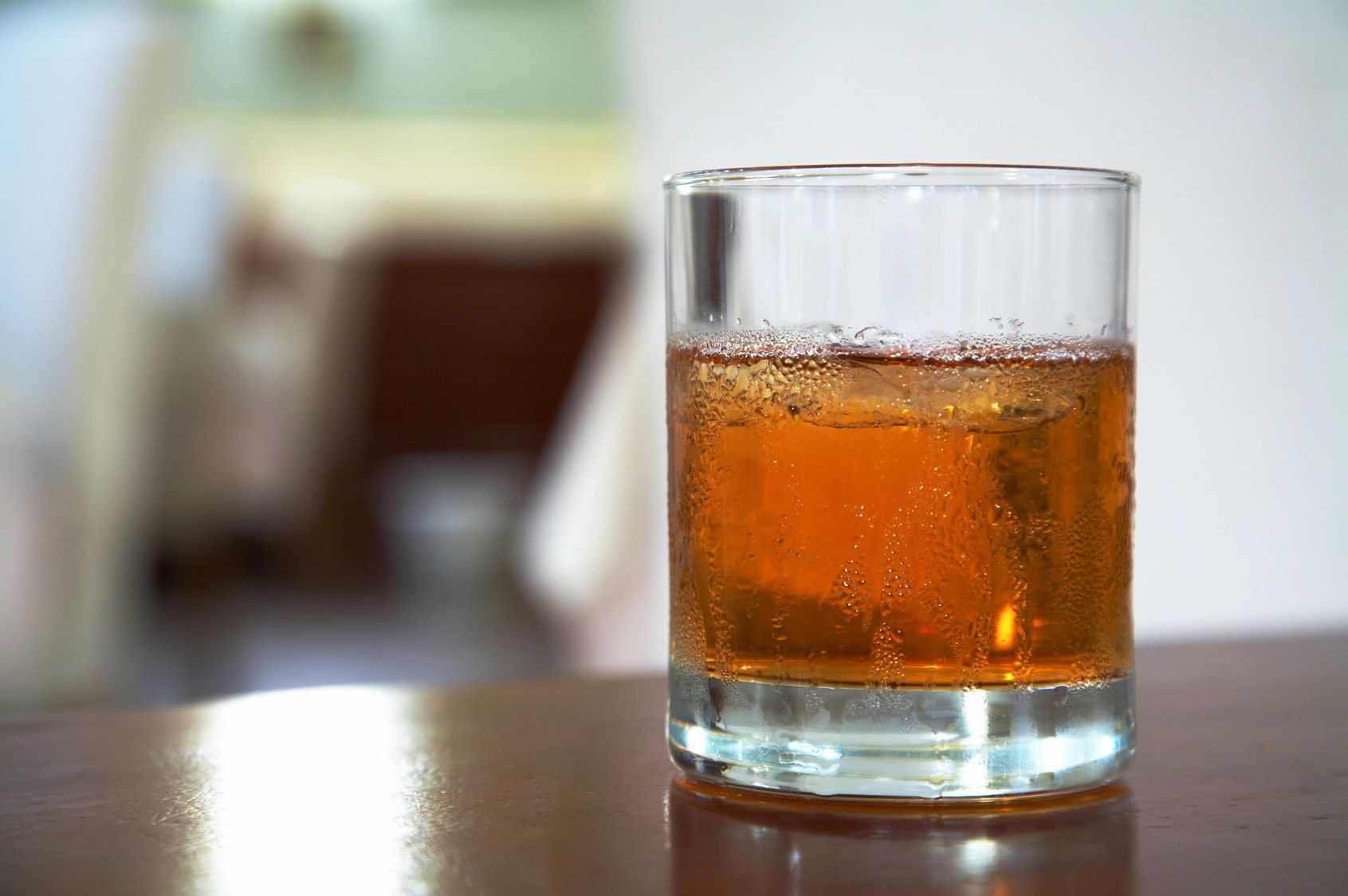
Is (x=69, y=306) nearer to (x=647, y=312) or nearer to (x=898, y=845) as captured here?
(x=647, y=312)

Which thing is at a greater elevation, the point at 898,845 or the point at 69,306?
the point at 69,306

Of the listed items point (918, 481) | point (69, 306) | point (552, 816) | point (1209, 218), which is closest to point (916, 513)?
point (918, 481)

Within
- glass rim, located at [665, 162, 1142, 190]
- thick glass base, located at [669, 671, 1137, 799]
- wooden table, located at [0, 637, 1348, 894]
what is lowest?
wooden table, located at [0, 637, 1348, 894]

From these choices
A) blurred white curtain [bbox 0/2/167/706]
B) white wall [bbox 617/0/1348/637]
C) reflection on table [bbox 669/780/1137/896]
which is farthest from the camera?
blurred white curtain [bbox 0/2/167/706]

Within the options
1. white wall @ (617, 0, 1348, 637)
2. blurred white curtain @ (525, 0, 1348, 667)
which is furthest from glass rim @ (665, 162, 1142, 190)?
white wall @ (617, 0, 1348, 637)

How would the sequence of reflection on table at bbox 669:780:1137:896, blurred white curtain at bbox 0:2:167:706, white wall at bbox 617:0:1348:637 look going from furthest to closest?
1. blurred white curtain at bbox 0:2:167:706
2. white wall at bbox 617:0:1348:637
3. reflection on table at bbox 669:780:1137:896

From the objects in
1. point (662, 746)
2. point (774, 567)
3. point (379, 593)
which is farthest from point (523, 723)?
point (379, 593)

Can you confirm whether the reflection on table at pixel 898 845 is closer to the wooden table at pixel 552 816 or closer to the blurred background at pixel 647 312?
the wooden table at pixel 552 816

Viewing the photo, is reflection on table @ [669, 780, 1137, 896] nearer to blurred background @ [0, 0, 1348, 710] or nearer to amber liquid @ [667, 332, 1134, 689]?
amber liquid @ [667, 332, 1134, 689]
